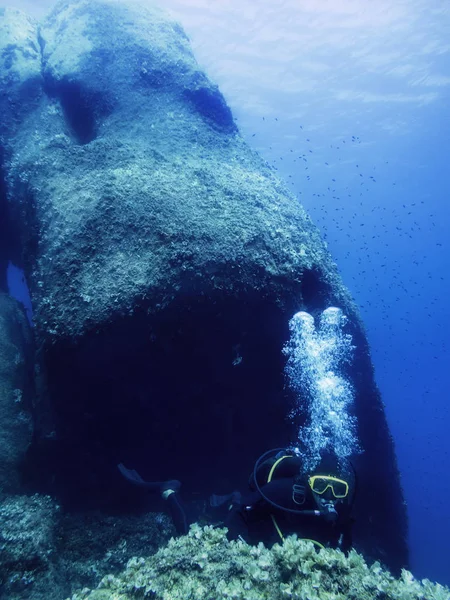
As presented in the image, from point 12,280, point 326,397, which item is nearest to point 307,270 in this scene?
point 326,397

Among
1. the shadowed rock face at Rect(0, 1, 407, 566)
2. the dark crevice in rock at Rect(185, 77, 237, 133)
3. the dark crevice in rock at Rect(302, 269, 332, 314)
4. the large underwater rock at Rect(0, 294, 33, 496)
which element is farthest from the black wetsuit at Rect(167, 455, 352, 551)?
the dark crevice in rock at Rect(185, 77, 237, 133)

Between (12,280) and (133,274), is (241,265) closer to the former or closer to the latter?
(133,274)

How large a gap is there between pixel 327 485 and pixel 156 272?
3.36m

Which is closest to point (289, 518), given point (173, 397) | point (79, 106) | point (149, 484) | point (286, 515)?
point (286, 515)

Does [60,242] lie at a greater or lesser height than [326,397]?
greater

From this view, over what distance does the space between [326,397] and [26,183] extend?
7.19m

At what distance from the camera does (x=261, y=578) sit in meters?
2.28

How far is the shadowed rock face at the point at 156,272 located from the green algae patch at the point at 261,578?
2.96 meters

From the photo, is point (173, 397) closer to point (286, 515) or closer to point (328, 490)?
point (286, 515)

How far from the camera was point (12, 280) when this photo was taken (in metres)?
44.4

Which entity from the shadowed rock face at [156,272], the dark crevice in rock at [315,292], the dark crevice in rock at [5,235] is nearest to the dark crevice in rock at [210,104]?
the shadowed rock face at [156,272]

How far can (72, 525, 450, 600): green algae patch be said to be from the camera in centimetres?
217

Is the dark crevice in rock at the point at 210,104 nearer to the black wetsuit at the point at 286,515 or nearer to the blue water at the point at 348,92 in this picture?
the blue water at the point at 348,92

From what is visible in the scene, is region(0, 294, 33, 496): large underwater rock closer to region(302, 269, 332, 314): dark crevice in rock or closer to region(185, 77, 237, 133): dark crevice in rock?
region(302, 269, 332, 314): dark crevice in rock
